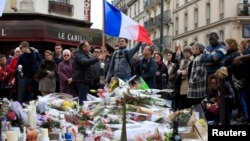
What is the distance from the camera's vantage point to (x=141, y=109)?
7.21 m

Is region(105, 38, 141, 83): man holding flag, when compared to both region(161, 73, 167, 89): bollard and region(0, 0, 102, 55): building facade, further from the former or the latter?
region(0, 0, 102, 55): building facade

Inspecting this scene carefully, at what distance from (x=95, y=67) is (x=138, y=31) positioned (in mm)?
1296

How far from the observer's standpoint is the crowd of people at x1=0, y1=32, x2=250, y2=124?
29.1ft

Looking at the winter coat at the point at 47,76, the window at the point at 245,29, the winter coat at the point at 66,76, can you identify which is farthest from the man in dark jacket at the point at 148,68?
the window at the point at 245,29

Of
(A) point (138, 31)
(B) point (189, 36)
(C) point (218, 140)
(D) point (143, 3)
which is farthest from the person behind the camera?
(D) point (143, 3)

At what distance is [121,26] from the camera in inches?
412

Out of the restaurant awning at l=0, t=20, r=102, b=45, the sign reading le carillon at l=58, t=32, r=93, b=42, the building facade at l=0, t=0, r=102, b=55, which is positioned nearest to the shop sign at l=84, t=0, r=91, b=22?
the building facade at l=0, t=0, r=102, b=55

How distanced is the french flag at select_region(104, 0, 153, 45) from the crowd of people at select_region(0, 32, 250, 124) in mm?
302

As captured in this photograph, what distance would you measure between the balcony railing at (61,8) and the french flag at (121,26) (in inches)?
638

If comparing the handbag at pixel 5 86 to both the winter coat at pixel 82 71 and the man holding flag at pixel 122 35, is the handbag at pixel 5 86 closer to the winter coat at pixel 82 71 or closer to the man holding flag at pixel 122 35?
the winter coat at pixel 82 71

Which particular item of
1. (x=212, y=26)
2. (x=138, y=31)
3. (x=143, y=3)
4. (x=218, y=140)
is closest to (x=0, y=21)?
(x=138, y=31)

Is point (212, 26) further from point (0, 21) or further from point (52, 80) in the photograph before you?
point (52, 80)

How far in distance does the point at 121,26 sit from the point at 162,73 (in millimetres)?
2062

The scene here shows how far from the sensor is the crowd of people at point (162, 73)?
8862mm
